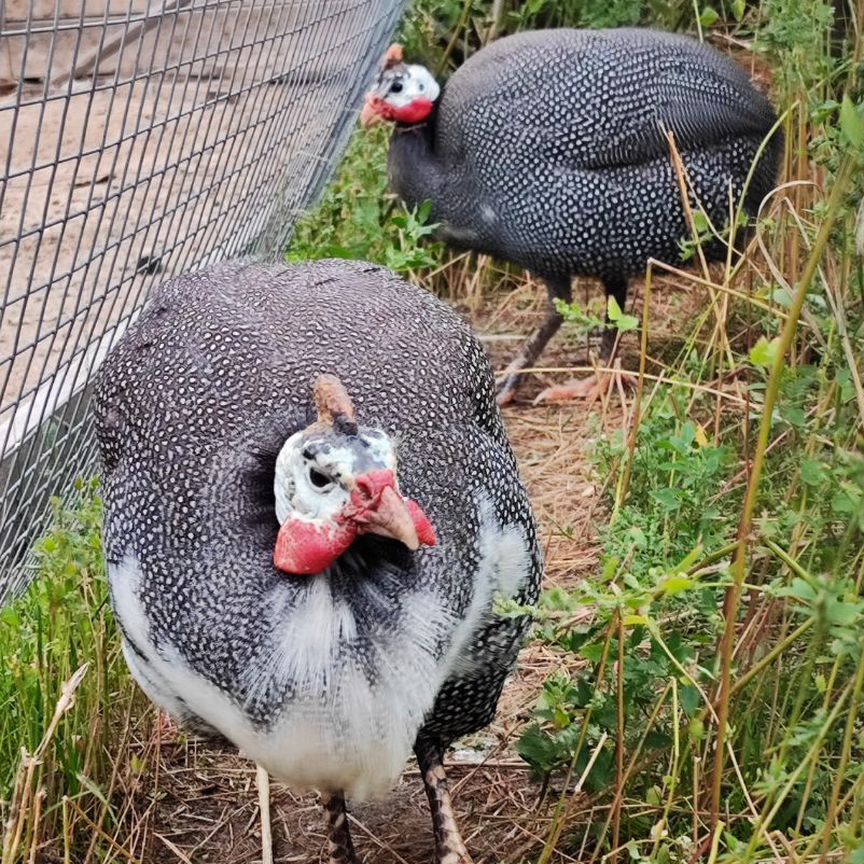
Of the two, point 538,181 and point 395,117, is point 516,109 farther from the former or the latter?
point 395,117

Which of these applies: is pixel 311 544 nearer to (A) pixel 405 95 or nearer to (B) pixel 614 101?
(B) pixel 614 101

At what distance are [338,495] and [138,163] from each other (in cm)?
203

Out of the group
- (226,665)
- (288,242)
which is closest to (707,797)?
(226,665)

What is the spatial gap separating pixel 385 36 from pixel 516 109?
1.54 metres

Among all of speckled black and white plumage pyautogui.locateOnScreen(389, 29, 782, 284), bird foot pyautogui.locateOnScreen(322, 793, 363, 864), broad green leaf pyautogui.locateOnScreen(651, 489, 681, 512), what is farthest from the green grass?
speckled black and white plumage pyautogui.locateOnScreen(389, 29, 782, 284)

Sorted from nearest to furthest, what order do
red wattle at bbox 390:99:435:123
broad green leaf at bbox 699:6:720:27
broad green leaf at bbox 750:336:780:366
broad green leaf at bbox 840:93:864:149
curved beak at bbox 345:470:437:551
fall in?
broad green leaf at bbox 840:93:864:149 → broad green leaf at bbox 750:336:780:366 → curved beak at bbox 345:470:437:551 → red wattle at bbox 390:99:435:123 → broad green leaf at bbox 699:6:720:27

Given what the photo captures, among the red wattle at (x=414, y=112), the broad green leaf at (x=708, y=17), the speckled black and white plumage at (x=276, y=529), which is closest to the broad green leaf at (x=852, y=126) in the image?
the speckled black and white plumage at (x=276, y=529)

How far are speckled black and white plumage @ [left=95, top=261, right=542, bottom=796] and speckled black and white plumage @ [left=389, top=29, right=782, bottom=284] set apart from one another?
185cm

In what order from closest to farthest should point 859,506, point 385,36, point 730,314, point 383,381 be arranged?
point 859,506 < point 383,381 < point 730,314 < point 385,36

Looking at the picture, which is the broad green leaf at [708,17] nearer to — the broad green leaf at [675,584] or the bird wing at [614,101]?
the bird wing at [614,101]

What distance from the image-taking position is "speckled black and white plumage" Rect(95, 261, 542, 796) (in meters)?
1.90

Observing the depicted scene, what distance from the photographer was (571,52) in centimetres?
422

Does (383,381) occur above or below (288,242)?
above

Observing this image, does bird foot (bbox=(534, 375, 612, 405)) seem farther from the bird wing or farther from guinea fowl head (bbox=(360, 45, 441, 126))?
guinea fowl head (bbox=(360, 45, 441, 126))
